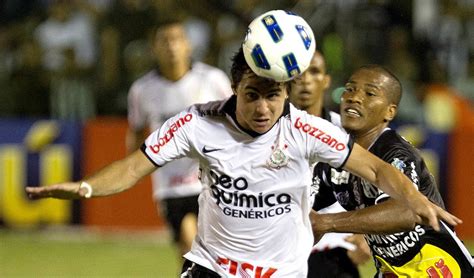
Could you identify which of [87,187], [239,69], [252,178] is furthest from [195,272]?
[239,69]

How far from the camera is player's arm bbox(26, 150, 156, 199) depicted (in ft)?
19.4

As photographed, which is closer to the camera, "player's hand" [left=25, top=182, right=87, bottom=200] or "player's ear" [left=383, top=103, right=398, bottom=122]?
"player's hand" [left=25, top=182, right=87, bottom=200]

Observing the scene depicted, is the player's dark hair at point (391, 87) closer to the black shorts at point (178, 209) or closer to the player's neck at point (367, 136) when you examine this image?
the player's neck at point (367, 136)

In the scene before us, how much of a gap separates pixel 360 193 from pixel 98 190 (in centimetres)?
156

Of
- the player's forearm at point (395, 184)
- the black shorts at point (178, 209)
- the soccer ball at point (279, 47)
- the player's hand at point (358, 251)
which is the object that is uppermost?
the soccer ball at point (279, 47)

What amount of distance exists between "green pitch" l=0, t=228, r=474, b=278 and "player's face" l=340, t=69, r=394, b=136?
4678 mm

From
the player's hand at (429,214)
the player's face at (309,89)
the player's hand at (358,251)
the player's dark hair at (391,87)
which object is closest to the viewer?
the player's hand at (429,214)

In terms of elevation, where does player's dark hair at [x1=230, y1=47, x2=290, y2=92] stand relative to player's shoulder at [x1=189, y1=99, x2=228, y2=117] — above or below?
above

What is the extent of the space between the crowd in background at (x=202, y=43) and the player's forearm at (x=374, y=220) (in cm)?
872

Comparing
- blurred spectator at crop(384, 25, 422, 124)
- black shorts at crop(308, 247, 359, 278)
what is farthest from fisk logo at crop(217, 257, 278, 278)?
blurred spectator at crop(384, 25, 422, 124)

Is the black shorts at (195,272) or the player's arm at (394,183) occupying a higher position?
the player's arm at (394,183)

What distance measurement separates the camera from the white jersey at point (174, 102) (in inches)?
402

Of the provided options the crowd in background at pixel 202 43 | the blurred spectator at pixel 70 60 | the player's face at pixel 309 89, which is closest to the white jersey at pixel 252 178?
the player's face at pixel 309 89

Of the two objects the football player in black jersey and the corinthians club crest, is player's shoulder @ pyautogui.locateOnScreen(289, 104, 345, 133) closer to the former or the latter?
the corinthians club crest
